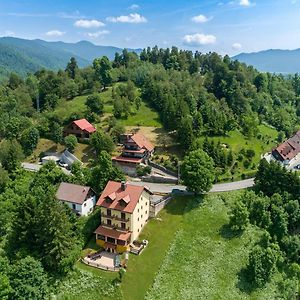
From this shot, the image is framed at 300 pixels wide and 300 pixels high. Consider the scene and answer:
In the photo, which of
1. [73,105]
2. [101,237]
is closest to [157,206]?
[101,237]

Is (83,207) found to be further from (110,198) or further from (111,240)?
(111,240)

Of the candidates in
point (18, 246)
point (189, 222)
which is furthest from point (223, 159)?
point (18, 246)

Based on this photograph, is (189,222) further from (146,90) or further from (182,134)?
(146,90)

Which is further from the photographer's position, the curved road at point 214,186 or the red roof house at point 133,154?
the red roof house at point 133,154

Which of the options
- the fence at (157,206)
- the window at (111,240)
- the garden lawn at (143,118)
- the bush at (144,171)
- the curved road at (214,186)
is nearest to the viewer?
the window at (111,240)

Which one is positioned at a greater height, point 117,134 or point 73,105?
point 73,105

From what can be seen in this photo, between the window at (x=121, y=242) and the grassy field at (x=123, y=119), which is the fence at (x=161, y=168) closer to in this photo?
the grassy field at (x=123, y=119)

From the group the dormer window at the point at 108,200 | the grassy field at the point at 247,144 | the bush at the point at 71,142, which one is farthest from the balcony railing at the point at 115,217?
the bush at the point at 71,142
